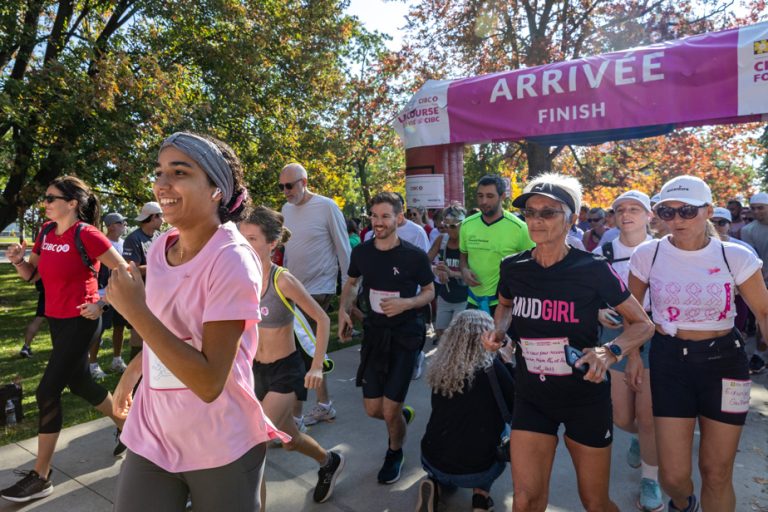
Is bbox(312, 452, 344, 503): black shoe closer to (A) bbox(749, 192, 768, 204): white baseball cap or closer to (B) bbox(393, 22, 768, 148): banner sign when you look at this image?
Answer: (B) bbox(393, 22, 768, 148): banner sign

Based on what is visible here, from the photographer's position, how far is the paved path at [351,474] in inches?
139

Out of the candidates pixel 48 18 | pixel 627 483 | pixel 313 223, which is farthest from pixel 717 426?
pixel 48 18

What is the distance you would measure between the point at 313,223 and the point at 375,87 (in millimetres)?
16047

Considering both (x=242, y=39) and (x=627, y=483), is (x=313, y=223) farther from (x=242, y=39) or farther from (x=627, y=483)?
(x=242, y=39)

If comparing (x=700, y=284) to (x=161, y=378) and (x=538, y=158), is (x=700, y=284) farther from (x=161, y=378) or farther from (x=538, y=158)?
(x=538, y=158)

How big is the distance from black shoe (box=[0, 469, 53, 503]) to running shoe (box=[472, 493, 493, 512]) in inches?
110

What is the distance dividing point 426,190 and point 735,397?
6698mm

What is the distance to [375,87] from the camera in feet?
66.3

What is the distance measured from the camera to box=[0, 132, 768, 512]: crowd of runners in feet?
5.68

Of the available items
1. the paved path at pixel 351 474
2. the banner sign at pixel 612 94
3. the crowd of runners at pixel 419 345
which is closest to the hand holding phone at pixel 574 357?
the crowd of runners at pixel 419 345

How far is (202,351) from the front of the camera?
1.58m

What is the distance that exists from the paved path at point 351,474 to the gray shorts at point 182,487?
186 cm

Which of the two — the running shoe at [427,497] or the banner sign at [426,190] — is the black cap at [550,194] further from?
the banner sign at [426,190]

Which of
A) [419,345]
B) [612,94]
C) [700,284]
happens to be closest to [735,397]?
[700,284]
